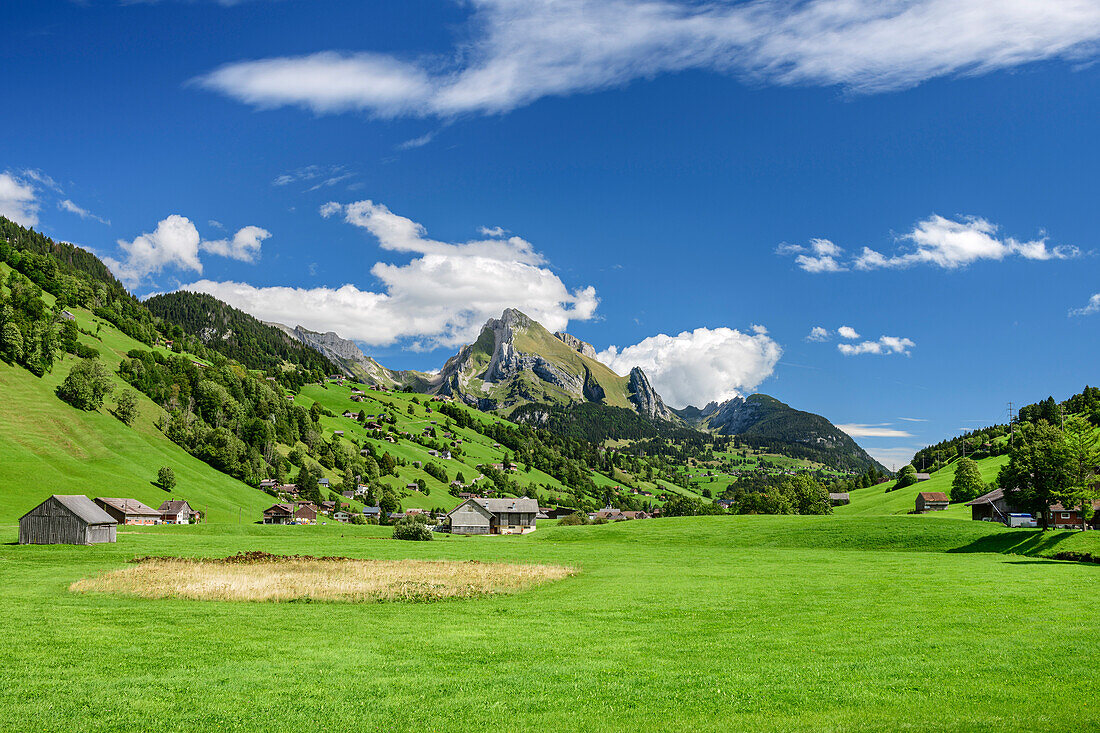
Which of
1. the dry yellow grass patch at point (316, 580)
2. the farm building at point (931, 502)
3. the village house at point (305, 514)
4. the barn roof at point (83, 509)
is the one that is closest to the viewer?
the dry yellow grass patch at point (316, 580)

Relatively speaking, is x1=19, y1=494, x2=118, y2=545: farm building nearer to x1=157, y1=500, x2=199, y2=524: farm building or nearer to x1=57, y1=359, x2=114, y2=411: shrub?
x1=157, y1=500, x2=199, y2=524: farm building

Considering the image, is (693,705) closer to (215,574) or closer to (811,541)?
(215,574)

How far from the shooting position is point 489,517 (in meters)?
144

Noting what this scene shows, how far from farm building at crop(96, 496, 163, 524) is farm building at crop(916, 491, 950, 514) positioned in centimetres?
15397

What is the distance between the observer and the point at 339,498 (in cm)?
18450

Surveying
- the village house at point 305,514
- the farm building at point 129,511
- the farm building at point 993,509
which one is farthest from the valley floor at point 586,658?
the village house at point 305,514

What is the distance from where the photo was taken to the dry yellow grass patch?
131 ft

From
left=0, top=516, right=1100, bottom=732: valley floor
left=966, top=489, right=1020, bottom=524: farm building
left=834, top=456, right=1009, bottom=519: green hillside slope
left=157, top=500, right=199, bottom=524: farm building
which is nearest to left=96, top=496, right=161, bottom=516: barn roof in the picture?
left=157, top=500, right=199, bottom=524: farm building

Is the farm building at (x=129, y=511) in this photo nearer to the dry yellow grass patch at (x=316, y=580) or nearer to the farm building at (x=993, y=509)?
the dry yellow grass patch at (x=316, y=580)

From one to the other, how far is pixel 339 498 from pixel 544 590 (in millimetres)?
152498

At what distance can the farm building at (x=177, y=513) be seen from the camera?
120250 millimetres

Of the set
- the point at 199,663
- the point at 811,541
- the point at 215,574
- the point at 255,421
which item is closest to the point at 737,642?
the point at 199,663

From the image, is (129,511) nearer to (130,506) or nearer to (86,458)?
(130,506)

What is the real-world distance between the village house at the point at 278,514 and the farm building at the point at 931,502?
14015 centimetres
